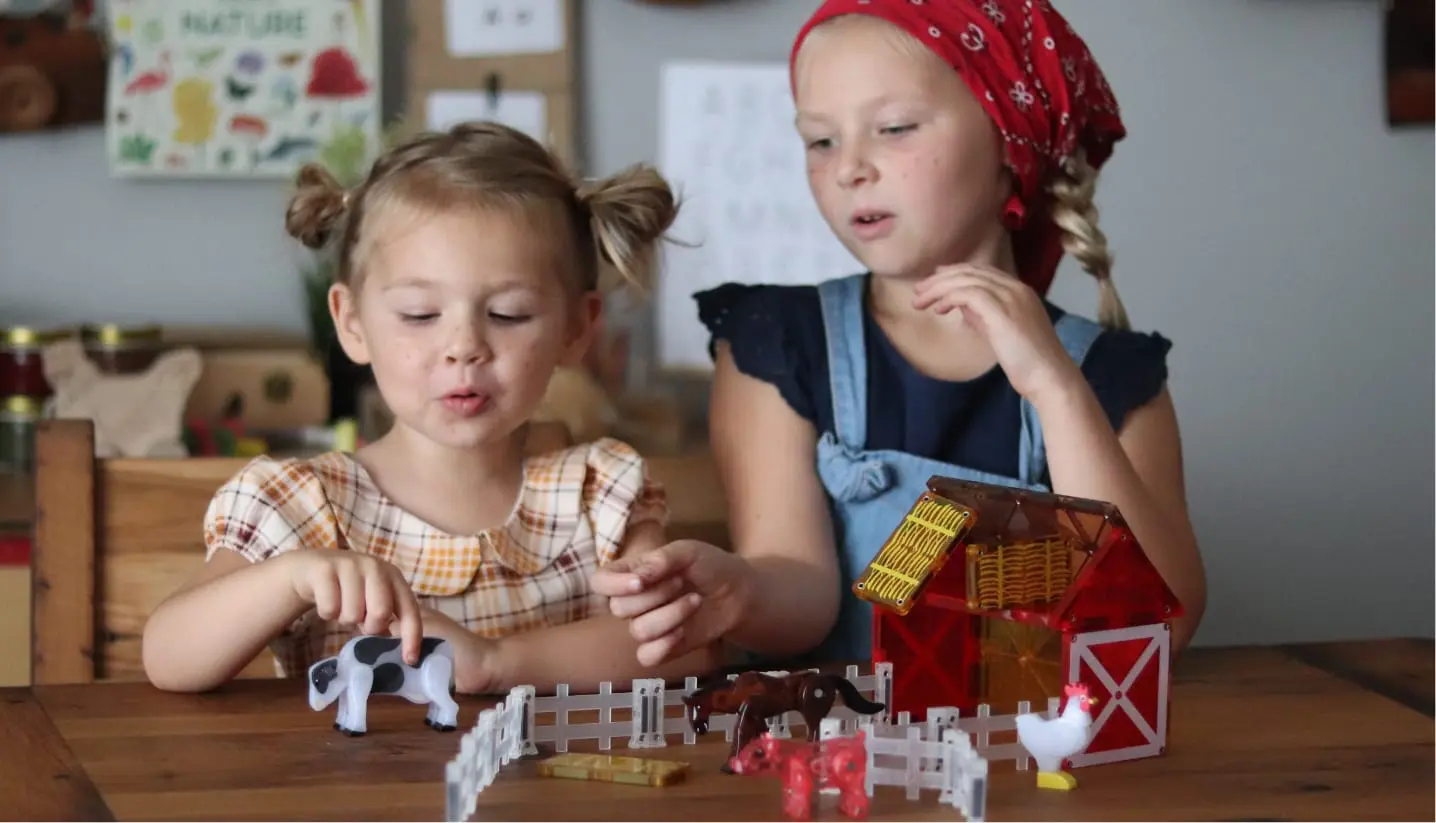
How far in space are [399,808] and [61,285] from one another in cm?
173

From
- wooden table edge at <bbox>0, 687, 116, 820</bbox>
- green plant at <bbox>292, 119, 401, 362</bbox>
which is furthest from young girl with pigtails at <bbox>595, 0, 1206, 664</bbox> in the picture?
green plant at <bbox>292, 119, 401, 362</bbox>

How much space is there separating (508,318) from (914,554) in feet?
1.27

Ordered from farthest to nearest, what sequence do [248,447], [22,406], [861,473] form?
[22,406], [248,447], [861,473]

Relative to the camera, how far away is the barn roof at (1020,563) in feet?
2.94

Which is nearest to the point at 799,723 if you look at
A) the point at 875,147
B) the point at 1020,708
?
the point at 1020,708

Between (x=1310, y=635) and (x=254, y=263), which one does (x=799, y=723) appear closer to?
(x=254, y=263)

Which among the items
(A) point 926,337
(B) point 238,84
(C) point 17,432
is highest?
(B) point 238,84

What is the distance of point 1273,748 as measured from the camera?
927 millimetres

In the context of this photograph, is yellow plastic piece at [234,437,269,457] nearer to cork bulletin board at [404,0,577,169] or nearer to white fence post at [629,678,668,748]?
cork bulletin board at [404,0,577,169]

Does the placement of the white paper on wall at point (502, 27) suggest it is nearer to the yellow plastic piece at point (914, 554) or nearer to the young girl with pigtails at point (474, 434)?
the young girl with pigtails at point (474, 434)

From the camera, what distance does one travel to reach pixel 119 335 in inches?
80.3

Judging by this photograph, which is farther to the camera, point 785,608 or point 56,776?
point 785,608

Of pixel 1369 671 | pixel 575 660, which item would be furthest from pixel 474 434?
pixel 1369 671

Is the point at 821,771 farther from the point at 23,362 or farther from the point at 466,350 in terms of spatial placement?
the point at 23,362
